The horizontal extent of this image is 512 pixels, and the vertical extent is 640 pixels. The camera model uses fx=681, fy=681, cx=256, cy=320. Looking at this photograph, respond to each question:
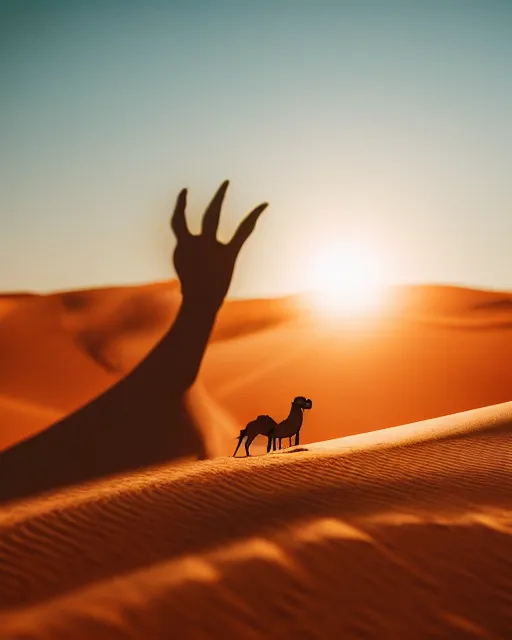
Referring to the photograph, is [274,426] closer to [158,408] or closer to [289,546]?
[158,408]

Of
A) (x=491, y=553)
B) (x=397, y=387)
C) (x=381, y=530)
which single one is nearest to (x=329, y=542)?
(x=381, y=530)

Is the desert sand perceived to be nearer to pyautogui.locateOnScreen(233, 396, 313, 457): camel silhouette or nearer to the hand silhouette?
pyautogui.locateOnScreen(233, 396, 313, 457): camel silhouette

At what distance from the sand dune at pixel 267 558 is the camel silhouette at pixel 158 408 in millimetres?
4702

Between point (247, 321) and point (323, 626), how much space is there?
36867 mm

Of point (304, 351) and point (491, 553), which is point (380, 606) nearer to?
point (491, 553)

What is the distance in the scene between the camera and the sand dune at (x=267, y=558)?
182 inches

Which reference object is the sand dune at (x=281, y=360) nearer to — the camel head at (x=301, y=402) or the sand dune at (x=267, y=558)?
the camel head at (x=301, y=402)

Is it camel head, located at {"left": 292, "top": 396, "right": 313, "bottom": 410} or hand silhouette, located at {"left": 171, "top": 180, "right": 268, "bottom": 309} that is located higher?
hand silhouette, located at {"left": 171, "top": 180, "right": 268, "bottom": 309}

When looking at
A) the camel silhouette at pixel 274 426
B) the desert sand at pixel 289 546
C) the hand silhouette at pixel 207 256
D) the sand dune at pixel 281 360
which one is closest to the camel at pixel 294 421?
Result: the camel silhouette at pixel 274 426

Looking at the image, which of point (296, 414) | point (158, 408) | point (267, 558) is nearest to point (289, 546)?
point (267, 558)

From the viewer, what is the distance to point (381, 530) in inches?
234

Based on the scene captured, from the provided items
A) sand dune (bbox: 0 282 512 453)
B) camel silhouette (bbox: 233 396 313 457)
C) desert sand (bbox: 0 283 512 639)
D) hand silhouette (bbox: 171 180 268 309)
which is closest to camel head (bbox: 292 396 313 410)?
camel silhouette (bbox: 233 396 313 457)

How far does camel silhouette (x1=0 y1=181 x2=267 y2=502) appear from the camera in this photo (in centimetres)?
1250

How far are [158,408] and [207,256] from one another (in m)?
3.68
